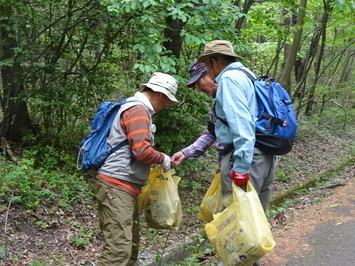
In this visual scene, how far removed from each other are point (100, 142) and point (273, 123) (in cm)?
157

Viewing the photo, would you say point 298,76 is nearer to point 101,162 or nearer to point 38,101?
point 38,101

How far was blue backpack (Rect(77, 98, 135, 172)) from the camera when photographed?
3178mm

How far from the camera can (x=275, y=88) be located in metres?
3.13

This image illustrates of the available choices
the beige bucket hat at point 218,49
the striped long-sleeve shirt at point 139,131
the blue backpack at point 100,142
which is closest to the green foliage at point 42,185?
the blue backpack at point 100,142

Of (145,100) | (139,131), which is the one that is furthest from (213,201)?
(145,100)

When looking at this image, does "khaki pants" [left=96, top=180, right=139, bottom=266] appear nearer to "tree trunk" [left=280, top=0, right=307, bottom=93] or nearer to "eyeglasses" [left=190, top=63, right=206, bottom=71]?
"eyeglasses" [left=190, top=63, right=206, bottom=71]

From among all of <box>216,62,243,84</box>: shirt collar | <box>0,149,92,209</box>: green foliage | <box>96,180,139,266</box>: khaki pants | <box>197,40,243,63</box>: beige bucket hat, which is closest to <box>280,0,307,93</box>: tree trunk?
<box>0,149,92,209</box>: green foliage

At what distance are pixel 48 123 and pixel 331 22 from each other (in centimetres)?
1190

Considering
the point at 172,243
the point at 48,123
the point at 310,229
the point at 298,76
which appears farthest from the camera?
the point at 298,76

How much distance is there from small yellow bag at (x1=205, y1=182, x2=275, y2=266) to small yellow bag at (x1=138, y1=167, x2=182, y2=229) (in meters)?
0.70

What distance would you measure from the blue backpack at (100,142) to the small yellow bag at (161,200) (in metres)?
0.65

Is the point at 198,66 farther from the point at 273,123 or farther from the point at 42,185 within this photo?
the point at 42,185

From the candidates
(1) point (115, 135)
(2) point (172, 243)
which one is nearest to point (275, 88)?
(1) point (115, 135)

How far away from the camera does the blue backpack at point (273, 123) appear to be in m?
3.00
